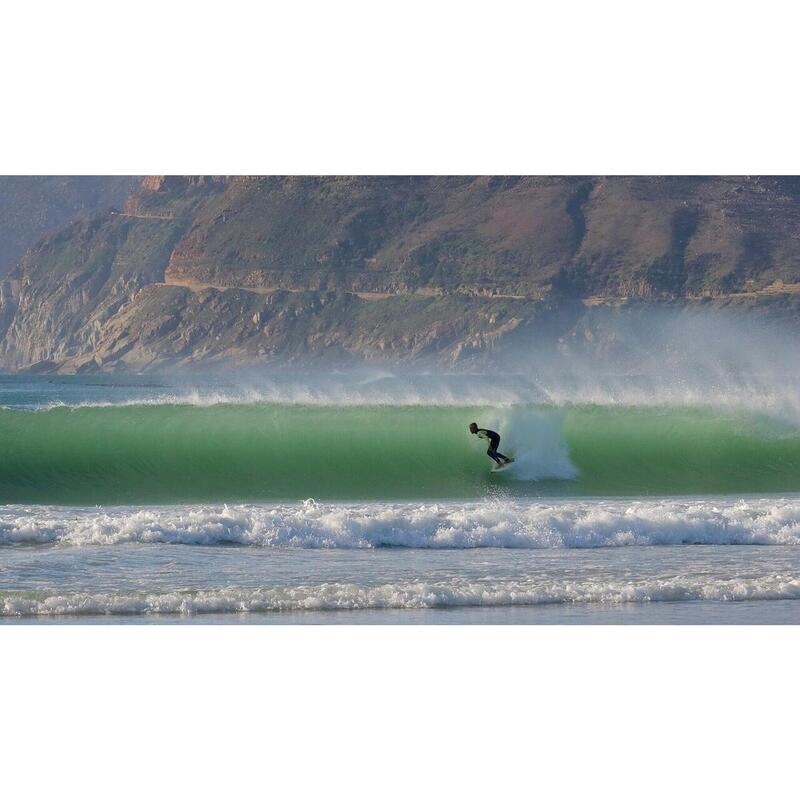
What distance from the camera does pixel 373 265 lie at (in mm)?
35500

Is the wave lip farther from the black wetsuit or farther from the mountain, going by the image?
the mountain

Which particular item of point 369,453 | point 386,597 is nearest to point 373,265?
point 369,453

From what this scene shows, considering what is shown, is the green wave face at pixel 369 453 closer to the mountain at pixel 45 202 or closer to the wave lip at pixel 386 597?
the mountain at pixel 45 202

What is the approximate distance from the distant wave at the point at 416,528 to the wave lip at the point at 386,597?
4.75 feet

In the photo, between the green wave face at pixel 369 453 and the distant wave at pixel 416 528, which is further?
the green wave face at pixel 369 453

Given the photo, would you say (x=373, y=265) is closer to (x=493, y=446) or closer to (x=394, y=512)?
(x=493, y=446)

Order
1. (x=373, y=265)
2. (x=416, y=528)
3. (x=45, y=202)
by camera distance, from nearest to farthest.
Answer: (x=416, y=528) → (x=45, y=202) → (x=373, y=265)

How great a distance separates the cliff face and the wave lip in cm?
1095

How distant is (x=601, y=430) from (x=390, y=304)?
24.7 m

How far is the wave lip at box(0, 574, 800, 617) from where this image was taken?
707 cm

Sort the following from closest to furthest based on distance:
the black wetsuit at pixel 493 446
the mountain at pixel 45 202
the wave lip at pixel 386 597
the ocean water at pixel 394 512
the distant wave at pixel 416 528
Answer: the wave lip at pixel 386 597, the ocean water at pixel 394 512, the distant wave at pixel 416 528, the black wetsuit at pixel 493 446, the mountain at pixel 45 202

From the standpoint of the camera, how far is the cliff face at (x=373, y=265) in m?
23.5

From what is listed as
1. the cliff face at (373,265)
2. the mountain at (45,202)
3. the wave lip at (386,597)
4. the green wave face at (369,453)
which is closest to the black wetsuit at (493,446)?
the green wave face at (369,453)

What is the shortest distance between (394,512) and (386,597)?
2.18 metres
